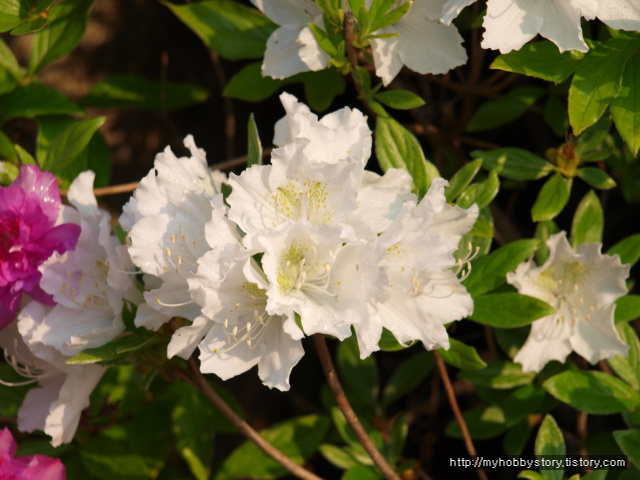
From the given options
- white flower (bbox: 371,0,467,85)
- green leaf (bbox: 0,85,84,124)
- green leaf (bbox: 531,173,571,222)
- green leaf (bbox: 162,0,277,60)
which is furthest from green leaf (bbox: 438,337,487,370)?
green leaf (bbox: 0,85,84,124)

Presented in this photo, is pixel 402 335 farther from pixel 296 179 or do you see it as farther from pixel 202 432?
pixel 202 432

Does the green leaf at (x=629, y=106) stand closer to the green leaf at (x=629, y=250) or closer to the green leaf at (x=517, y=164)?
the green leaf at (x=517, y=164)

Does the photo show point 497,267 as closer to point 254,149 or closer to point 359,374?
point 254,149

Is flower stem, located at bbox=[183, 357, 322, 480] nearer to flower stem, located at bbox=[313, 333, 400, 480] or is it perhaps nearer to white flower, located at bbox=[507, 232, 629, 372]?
flower stem, located at bbox=[313, 333, 400, 480]

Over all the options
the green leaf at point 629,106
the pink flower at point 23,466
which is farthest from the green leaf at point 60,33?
the green leaf at point 629,106

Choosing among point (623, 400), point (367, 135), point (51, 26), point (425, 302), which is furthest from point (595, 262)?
point (51, 26)
